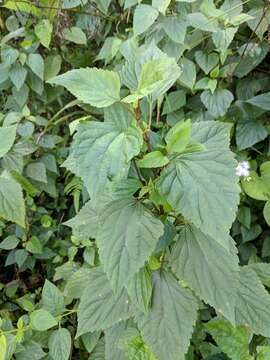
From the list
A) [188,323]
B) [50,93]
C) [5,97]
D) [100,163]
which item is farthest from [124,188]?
[5,97]

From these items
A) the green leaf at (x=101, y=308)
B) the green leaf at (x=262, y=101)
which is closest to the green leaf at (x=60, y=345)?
the green leaf at (x=101, y=308)

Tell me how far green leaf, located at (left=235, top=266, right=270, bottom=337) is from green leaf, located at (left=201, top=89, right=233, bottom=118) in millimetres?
620

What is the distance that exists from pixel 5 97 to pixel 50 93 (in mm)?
229

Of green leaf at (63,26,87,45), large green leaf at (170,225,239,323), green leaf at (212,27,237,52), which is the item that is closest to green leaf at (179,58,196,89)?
green leaf at (212,27,237,52)

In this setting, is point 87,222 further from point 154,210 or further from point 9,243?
point 9,243

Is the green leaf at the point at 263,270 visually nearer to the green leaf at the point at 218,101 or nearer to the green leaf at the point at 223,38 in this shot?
the green leaf at the point at 218,101

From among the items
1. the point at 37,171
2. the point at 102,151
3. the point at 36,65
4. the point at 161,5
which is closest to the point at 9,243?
the point at 37,171

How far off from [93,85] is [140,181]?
21 centimetres

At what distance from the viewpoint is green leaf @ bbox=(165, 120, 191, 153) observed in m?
0.73

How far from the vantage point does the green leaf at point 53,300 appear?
51.3 inches

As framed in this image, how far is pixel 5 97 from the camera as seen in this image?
192 centimetres

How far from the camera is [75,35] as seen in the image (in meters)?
1.69

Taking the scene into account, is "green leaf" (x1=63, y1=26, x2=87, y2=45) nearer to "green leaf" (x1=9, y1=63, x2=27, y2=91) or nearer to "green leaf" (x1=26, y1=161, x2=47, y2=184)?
"green leaf" (x1=9, y1=63, x2=27, y2=91)

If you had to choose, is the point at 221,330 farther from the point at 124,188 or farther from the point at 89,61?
the point at 89,61
